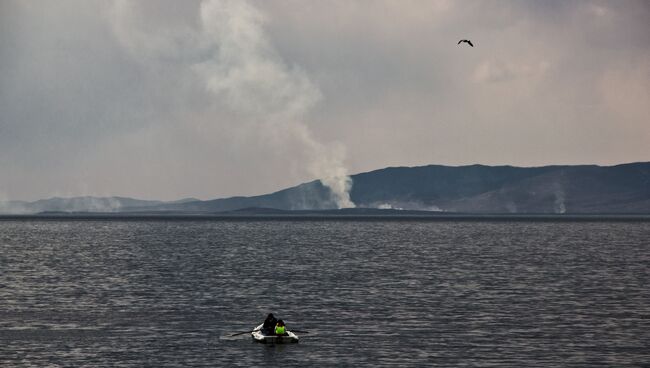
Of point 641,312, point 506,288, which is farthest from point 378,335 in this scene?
point 506,288

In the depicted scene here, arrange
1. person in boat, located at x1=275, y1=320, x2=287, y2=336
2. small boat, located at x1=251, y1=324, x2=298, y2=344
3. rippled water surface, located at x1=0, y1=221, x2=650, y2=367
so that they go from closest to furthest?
rippled water surface, located at x1=0, y1=221, x2=650, y2=367
person in boat, located at x1=275, y1=320, x2=287, y2=336
small boat, located at x1=251, y1=324, x2=298, y2=344

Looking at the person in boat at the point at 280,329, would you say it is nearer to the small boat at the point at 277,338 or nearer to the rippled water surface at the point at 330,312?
the small boat at the point at 277,338

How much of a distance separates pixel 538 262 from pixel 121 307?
8399 cm

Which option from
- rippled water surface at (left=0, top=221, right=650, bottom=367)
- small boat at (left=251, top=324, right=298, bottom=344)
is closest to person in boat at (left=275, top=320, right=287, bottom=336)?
small boat at (left=251, top=324, right=298, bottom=344)

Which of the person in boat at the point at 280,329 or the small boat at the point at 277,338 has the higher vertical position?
the person in boat at the point at 280,329

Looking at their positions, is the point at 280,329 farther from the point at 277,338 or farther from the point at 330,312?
the point at 330,312

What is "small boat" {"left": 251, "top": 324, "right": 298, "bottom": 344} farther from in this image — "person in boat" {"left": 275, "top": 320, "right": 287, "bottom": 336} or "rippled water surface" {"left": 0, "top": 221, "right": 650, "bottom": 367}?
"rippled water surface" {"left": 0, "top": 221, "right": 650, "bottom": 367}

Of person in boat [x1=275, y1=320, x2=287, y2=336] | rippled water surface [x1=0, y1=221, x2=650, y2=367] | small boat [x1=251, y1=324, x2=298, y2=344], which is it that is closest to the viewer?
rippled water surface [x1=0, y1=221, x2=650, y2=367]

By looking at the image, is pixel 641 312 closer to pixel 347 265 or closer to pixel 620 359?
pixel 620 359

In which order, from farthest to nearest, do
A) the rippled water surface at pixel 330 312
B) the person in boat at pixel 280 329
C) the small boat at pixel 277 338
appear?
the small boat at pixel 277 338, the person in boat at pixel 280 329, the rippled water surface at pixel 330 312

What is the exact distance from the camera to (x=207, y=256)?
171 meters

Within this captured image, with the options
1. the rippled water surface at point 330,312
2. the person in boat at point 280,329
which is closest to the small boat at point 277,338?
the person in boat at point 280,329

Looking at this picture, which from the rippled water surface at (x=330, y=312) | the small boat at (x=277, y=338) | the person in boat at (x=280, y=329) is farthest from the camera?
the small boat at (x=277, y=338)

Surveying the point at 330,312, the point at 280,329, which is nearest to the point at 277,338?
the point at 280,329
